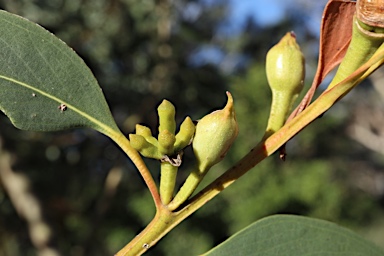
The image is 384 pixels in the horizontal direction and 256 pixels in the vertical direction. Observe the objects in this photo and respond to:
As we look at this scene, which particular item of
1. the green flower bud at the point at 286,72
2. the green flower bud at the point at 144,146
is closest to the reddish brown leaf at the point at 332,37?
the green flower bud at the point at 286,72

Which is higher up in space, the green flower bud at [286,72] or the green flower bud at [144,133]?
the green flower bud at [144,133]

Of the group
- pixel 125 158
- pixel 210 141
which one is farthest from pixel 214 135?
pixel 125 158

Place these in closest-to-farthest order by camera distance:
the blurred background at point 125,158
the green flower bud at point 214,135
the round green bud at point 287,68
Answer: the green flower bud at point 214,135 → the round green bud at point 287,68 → the blurred background at point 125,158

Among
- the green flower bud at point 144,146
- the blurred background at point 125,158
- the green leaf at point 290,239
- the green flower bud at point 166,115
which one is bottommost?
the blurred background at point 125,158

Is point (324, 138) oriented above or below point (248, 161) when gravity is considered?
below

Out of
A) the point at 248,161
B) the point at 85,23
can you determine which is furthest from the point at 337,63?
the point at 85,23

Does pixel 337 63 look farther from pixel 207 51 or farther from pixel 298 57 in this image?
pixel 207 51

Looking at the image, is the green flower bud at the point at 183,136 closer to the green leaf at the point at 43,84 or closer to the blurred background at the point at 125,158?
the green leaf at the point at 43,84
